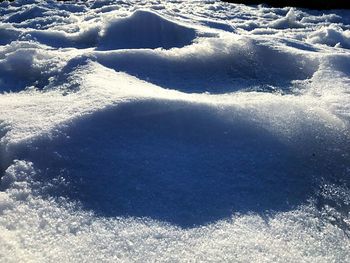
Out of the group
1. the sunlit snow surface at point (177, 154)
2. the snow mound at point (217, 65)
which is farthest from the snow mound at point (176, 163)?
the snow mound at point (217, 65)

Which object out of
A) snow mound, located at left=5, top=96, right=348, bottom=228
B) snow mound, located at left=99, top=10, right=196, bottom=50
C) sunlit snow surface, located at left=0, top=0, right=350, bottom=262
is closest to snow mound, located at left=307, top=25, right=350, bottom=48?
sunlit snow surface, located at left=0, top=0, right=350, bottom=262

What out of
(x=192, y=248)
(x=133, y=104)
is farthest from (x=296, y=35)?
(x=192, y=248)

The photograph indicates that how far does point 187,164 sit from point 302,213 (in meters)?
0.56

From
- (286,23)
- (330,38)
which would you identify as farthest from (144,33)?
(286,23)

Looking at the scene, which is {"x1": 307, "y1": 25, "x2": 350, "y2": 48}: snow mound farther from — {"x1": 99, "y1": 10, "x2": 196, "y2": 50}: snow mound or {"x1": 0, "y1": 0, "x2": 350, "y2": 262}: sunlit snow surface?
{"x1": 99, "y1": 10, "x2": 196, "y2": 50}: snow mound

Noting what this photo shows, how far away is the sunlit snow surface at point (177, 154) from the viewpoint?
4.83 feet

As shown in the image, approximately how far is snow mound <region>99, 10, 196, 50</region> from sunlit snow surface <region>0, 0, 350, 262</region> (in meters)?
0.39

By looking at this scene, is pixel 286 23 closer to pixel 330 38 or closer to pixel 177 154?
pixel 330 38

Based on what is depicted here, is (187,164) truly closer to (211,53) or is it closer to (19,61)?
(211,53)

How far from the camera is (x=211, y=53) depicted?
3.07 meters

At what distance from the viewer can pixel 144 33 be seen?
3697 millimetres

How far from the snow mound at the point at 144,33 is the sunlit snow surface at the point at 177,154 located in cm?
39

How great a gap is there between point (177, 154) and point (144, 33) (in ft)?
6.80

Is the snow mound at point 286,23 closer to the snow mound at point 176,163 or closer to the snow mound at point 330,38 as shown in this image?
the snow mound at point 330,38
